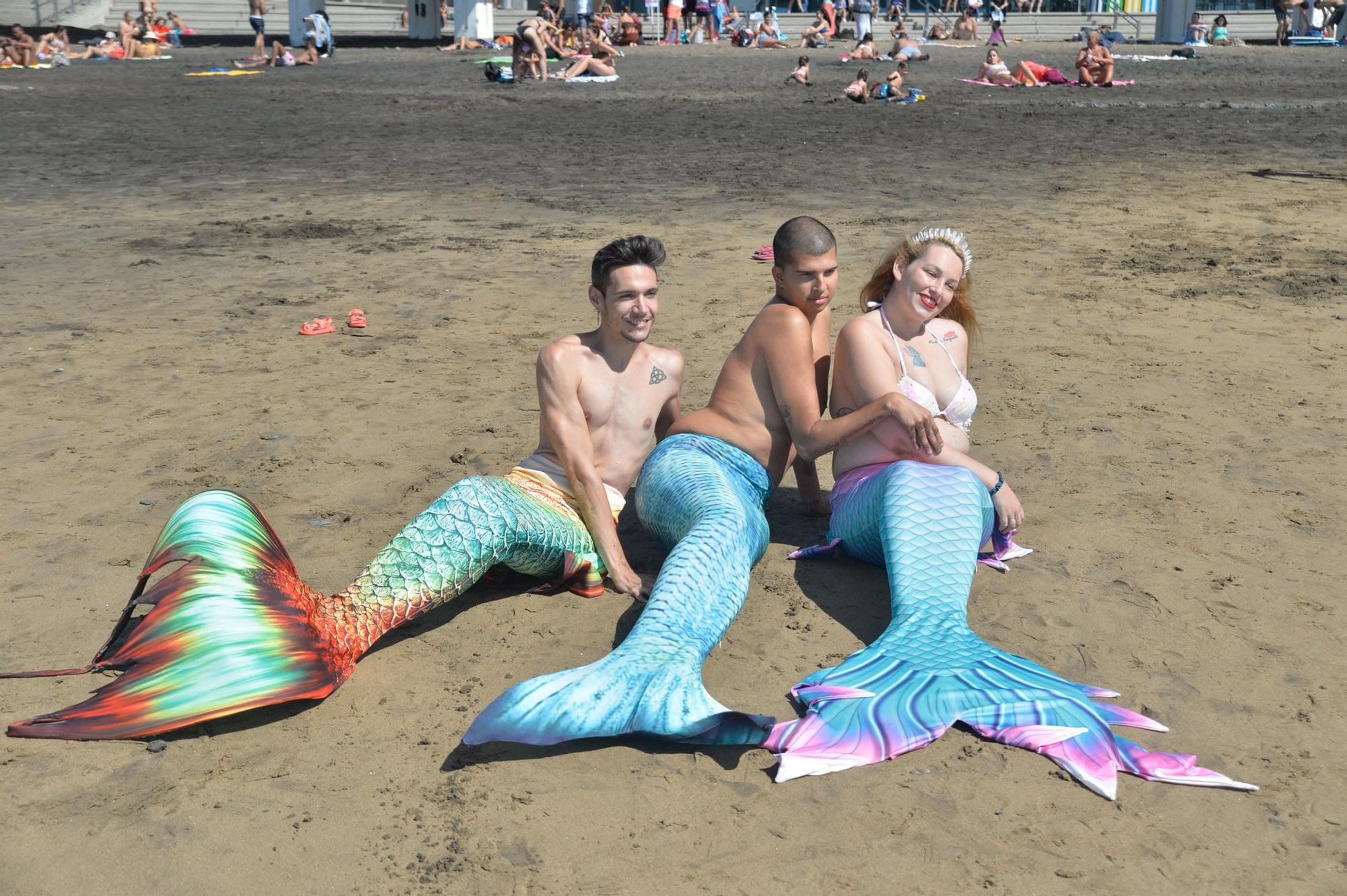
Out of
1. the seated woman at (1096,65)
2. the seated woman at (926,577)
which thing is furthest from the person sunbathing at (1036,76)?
the seated woman at (926,577)

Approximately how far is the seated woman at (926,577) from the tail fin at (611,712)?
186mm

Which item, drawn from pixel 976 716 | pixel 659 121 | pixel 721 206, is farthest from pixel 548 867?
pixel 659 121

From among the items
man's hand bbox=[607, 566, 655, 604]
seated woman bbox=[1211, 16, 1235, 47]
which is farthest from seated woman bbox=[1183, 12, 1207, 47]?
man's hand bbox=[607, 566, 655, 604]

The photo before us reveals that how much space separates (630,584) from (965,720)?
1180mm

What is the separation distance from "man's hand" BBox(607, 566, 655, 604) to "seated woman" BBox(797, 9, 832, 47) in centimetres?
3187

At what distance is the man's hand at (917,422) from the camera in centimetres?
396

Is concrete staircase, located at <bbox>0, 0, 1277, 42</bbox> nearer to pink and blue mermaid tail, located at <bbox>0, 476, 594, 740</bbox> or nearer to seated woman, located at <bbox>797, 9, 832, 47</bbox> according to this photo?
seated woman, located at <bbox>797, 9, 832, 47</bbox>

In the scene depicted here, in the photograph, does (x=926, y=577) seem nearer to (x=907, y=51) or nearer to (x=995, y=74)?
(x=995, y=74)

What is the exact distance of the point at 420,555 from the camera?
368cm

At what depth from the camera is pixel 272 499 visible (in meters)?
4.81

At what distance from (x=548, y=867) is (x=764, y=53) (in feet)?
102

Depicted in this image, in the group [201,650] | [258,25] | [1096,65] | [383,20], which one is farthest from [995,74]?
[383,20]

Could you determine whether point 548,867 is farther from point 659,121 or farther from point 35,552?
point 659,121

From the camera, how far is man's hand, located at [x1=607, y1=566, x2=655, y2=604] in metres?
3.92
